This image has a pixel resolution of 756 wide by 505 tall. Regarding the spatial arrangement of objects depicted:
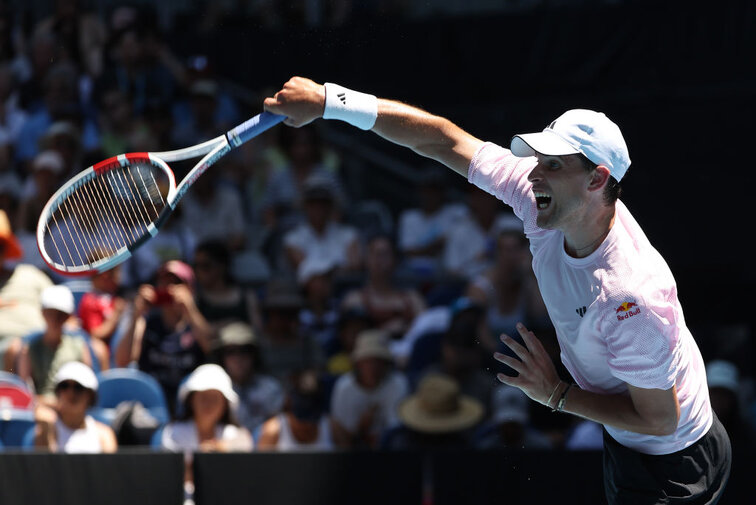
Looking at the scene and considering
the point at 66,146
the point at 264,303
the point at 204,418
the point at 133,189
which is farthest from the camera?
the point at 66,146

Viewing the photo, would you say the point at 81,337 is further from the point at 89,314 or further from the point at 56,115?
the point at 56,115

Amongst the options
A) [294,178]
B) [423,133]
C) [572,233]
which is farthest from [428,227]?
[572,233]

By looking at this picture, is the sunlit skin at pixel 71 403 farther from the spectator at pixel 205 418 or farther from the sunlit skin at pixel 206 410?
the sunlit skin at pixel 206 410

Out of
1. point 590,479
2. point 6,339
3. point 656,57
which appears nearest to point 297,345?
point 6,339

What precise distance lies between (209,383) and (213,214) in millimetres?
2270

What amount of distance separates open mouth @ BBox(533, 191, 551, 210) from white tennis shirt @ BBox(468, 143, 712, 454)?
0.21m

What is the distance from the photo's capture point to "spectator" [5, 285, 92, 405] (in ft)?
22.2

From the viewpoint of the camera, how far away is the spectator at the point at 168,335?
6.95 m

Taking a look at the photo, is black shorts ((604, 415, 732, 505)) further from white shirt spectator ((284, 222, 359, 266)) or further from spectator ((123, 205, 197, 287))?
spectator ((123, 205, 197, 287))

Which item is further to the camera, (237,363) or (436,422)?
(237,363)

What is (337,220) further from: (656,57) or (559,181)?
(559,181)

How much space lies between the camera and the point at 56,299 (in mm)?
6770

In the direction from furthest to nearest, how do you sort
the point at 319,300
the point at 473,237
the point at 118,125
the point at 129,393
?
the point at 118,125 < the point at 473,237 < the point at 319,300 < the point at 129,393

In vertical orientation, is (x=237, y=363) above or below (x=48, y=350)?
below
